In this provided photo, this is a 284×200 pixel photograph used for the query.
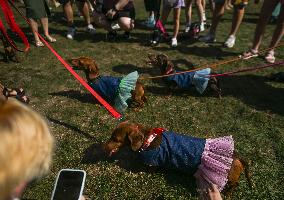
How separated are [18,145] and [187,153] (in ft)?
8.66

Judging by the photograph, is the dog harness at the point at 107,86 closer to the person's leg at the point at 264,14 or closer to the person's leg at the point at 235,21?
the person's leg at the point at 264,14

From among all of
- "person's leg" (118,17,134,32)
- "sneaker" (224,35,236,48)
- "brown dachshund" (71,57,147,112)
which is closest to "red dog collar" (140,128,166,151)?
"brown dachshund" (71,57,147,112)

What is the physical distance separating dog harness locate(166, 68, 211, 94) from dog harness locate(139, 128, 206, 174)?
73.1 inches

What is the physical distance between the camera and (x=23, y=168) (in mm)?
1354

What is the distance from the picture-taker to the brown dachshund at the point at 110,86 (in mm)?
5145

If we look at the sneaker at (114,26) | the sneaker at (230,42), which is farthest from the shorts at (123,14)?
the sneaker at (230,42)

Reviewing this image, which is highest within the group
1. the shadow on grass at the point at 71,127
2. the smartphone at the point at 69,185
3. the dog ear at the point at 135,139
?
the dog ear at the point at 135,139

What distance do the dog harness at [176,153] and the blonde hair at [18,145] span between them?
2393 millimetres

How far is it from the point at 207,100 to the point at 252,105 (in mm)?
787

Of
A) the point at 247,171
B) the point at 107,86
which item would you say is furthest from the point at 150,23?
the point at 247,171

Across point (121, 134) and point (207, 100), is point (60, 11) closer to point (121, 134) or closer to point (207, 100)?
point (207, 100)

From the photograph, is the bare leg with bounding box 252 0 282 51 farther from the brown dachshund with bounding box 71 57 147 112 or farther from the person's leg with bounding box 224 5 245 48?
the brown dachshund with bounding box 71 57 147 112

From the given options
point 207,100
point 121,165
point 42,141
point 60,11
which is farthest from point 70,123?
point 60,11

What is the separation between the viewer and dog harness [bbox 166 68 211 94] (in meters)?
5.43
